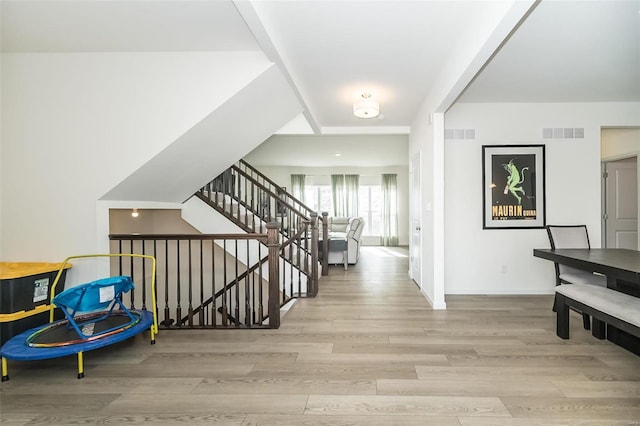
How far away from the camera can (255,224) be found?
5.90 m

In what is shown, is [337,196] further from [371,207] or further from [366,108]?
[366,108]

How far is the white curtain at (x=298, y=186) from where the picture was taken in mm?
11945

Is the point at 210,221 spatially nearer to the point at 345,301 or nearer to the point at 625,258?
the point at 345,301

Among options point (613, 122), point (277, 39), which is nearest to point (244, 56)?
point (277, 39)

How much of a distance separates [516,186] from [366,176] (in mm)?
7550

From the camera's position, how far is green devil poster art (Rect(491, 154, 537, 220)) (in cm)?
473

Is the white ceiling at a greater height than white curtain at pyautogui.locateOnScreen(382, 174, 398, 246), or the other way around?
the white ceiling

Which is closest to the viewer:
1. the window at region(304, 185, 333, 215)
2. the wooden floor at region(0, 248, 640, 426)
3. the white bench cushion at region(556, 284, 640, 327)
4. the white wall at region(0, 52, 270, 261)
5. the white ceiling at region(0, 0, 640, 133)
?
the wooden floor at region(0, 248, 640, 426)

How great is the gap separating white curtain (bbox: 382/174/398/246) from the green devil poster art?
7165 mm

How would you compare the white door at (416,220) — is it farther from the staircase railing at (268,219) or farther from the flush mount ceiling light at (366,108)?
the staircase railing at (268,219)

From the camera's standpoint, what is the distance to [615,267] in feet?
8.42

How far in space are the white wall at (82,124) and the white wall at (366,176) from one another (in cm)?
859

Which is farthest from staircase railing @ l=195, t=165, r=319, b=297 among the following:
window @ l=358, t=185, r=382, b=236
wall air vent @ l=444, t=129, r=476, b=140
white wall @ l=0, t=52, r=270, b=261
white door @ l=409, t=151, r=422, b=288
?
window @ l=358, t=185, r=382, b=236

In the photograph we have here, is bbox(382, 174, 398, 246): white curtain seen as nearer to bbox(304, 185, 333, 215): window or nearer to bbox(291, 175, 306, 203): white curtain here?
bbox(304, 185, 333, 215): window
